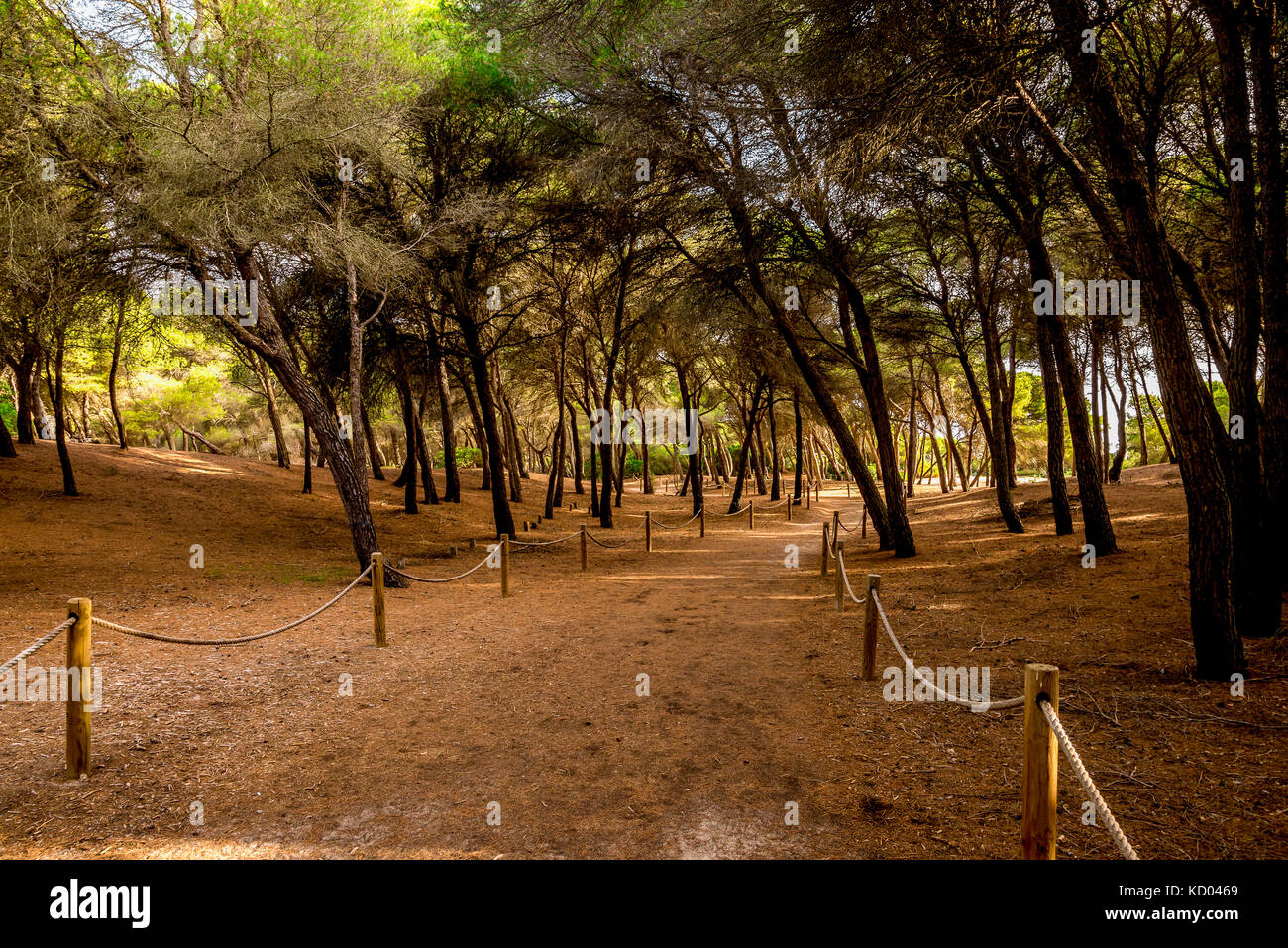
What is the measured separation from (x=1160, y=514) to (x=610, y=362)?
38.8ft

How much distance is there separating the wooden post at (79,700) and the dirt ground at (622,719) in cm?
15

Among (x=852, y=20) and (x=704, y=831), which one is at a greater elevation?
(x=852, y=20)

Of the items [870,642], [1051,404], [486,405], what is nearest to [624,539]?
[486,405]

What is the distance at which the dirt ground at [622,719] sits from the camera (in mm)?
3496

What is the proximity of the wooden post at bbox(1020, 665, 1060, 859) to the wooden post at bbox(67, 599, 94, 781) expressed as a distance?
520 cm

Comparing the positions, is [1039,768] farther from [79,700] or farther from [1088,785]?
[79,700]

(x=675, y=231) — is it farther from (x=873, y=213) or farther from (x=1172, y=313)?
(x=1172, y=313)

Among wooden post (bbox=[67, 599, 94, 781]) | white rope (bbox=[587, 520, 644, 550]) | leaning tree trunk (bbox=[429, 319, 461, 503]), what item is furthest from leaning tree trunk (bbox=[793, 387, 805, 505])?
wooden post (bbox=[67, 599, 94, 781])

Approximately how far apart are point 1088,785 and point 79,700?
5425 mm

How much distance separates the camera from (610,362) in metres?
16.7

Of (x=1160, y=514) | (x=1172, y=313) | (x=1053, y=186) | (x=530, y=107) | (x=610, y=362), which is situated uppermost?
(x=530, y=107)

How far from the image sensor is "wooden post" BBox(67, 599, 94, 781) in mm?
4039
